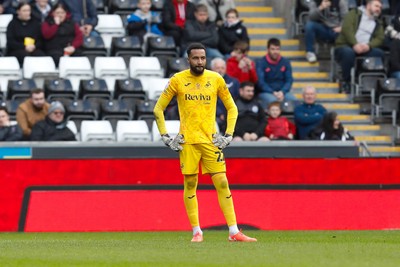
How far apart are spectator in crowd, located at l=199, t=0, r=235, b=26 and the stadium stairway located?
1.11 metres

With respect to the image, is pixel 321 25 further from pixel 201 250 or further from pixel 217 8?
pixel 201 250

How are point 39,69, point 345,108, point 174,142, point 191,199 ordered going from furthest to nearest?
point 345,108 < point 39,69 < point 191,199 < point 174,142

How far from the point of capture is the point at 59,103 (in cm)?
2202

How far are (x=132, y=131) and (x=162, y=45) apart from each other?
312cm

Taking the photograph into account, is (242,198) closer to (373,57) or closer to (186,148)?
(186,148)

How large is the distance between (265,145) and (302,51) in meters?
6.14

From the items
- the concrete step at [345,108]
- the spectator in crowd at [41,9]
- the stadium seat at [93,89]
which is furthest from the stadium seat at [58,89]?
the concrete step at [345,108]

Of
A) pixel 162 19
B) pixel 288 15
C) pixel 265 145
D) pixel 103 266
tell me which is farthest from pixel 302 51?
pixel 103 266

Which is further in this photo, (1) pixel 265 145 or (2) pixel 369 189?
(1) pixel 265 145

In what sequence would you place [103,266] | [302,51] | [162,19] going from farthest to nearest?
[302,51]
[162,19]
[103,266]

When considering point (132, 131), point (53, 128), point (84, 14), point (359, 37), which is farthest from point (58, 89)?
point (359, 37)

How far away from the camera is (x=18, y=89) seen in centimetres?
2380

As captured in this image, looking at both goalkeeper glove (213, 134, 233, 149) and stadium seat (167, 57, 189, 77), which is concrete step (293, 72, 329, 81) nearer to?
stadium seat (167, 57, 189, 77)

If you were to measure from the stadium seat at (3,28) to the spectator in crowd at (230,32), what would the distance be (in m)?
4.12
